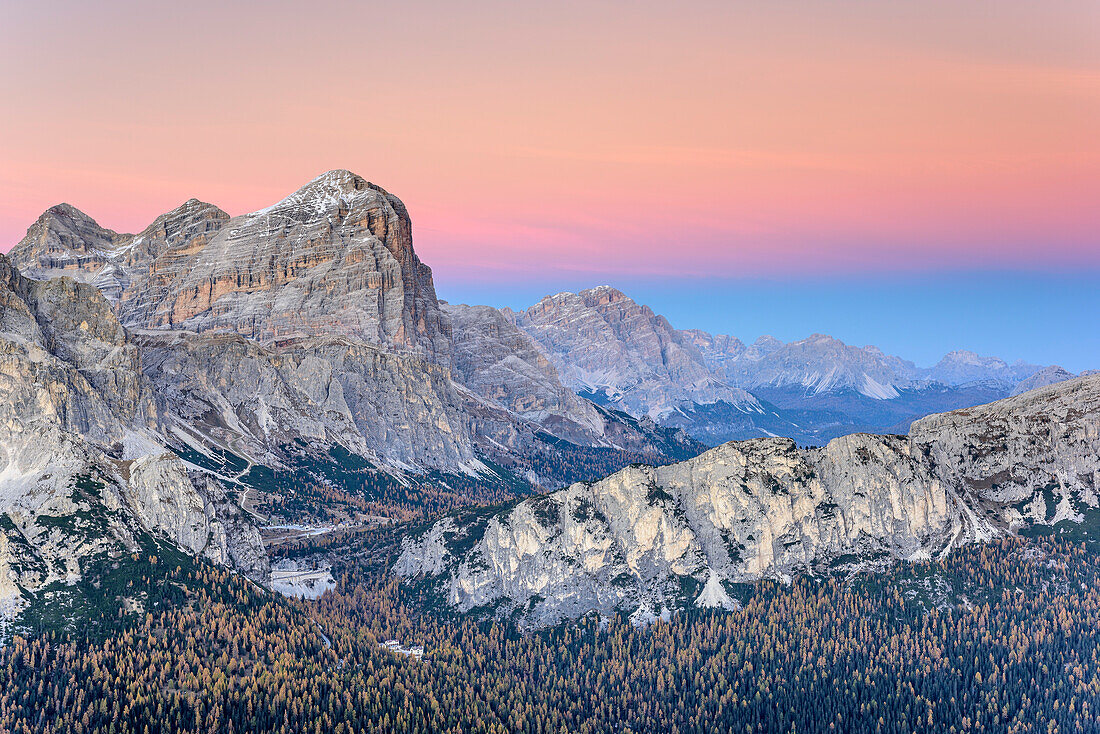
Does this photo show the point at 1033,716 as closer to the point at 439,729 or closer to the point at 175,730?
the point at 439,729

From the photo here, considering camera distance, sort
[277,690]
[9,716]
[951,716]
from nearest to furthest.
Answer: [9,716] < [277,690] < [951,716]

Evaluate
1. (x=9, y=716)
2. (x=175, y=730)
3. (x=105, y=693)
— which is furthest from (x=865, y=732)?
(x=9, y=716)

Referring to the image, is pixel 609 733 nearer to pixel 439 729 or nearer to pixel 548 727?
pixel 548 727

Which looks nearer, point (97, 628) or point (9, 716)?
point (9, 716)

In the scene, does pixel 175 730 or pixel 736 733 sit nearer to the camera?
pixel 175 730

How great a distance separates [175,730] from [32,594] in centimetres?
4884

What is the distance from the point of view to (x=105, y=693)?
574 feet

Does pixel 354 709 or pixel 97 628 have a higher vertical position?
pixel 97 628

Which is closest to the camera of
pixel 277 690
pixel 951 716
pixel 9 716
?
pixel 9 716

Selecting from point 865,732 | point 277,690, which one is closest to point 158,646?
point 277,690

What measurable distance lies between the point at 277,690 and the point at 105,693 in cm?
2865

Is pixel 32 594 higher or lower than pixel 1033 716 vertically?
higher

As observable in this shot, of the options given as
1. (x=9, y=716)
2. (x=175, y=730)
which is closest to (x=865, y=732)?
(x=175, y=730)

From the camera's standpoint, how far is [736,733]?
7844 inches
